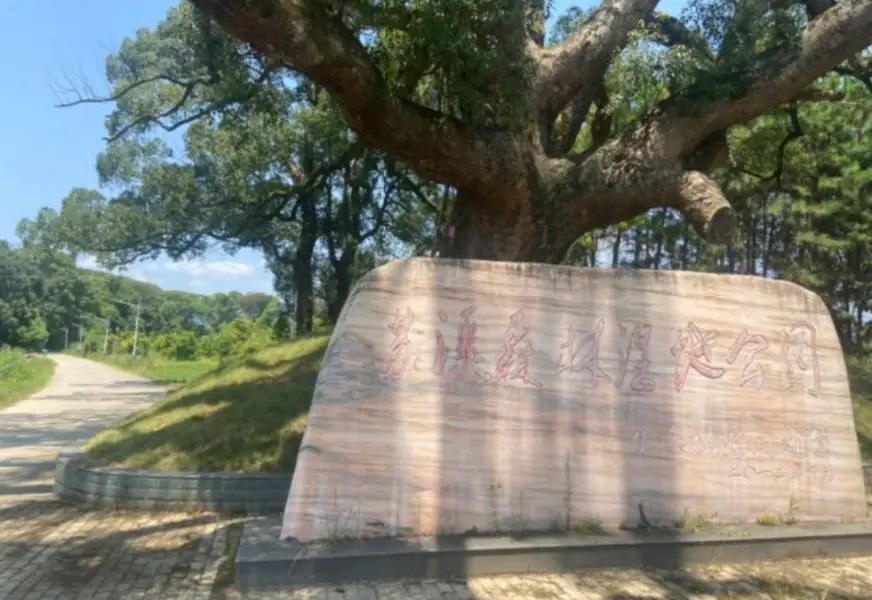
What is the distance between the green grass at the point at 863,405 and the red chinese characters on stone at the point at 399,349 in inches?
229

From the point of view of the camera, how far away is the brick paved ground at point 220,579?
4.78 metres

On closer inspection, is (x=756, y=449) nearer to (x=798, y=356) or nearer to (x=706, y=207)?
(x=798, y=356)

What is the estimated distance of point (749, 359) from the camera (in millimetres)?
6098

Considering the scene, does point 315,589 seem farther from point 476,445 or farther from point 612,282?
point 612,282

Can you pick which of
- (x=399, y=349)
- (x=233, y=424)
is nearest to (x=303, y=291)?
(x=233, y=424)

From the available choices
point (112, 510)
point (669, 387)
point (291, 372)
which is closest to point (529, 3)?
point (669, 387)

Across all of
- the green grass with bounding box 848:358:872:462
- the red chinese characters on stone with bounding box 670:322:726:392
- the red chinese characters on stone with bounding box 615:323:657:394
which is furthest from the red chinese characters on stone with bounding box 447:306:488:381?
the green grass with bounding box 848:358:872:462

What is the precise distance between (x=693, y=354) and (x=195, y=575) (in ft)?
13.0

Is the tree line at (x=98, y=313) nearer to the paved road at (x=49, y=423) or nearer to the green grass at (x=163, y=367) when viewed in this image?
the green grass at (x=163, y=367)

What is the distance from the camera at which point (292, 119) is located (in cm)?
1548

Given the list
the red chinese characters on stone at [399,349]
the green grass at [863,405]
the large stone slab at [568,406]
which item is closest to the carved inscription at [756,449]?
the large stone slab at [568,406]

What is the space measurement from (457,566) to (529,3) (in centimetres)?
540

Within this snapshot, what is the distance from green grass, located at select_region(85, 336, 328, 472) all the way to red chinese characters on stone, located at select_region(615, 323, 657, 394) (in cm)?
334

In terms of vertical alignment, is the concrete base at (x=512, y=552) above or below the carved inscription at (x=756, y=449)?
below
